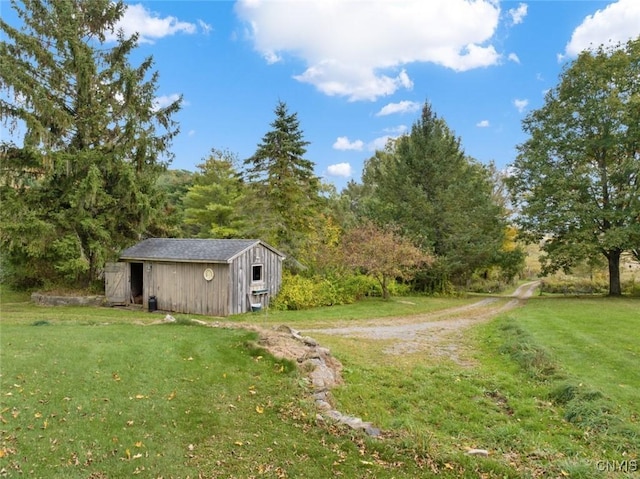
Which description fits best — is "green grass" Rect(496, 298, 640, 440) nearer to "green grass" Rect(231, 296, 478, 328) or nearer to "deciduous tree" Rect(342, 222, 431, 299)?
"green grass" Rect(231, 296, 478, 328)

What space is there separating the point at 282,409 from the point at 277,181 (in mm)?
18647

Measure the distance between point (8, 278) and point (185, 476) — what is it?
23.0 m

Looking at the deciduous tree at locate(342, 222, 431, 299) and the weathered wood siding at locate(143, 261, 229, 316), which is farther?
the deciduous tree at locate(342, 222, 431, 299)

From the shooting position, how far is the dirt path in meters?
11.2

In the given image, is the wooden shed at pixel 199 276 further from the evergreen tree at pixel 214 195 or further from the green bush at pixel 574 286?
the green bush at pixel 574 286

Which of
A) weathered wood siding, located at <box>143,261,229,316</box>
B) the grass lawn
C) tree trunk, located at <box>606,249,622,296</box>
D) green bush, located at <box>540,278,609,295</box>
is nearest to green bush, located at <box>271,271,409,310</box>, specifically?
weathered wood siding, located at <box>143,261,229,316</box>

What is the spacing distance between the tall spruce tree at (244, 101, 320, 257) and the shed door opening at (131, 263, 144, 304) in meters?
6.85

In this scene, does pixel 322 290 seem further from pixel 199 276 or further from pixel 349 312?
pixel 199 276

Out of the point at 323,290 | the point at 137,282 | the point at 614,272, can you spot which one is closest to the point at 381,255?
the point at 323,290

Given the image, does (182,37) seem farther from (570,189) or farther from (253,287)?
(570,189)

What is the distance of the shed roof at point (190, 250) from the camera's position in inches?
655

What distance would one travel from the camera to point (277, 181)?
77.5 ft

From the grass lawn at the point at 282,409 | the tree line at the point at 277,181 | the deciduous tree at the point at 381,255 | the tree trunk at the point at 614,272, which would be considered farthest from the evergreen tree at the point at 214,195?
the tree trunk at the point at 614,272

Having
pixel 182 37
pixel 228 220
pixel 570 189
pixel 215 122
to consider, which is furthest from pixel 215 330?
pixel 570 189
